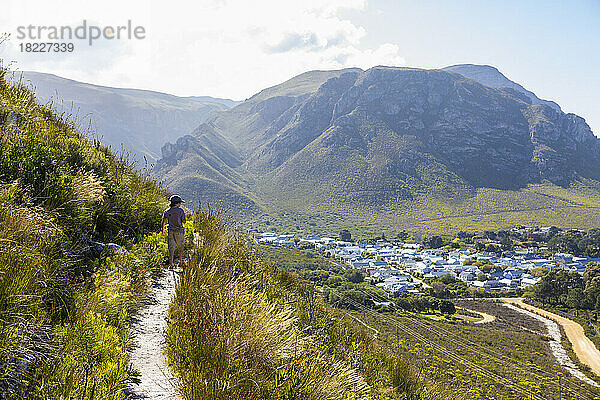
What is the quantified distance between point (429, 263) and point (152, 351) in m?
85.1

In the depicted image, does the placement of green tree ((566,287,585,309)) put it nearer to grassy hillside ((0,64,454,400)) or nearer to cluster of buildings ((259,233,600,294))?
cluster of buildings ((259,233,600,294))

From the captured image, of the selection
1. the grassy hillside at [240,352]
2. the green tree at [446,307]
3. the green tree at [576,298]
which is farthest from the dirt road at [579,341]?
the grassy hillside at [240,352]

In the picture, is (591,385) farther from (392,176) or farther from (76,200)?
(392,176)

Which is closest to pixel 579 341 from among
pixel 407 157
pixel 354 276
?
pixel 354 276

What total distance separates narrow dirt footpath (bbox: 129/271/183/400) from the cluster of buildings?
57175 millimetres

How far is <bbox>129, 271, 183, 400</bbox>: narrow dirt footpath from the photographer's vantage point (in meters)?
3.12

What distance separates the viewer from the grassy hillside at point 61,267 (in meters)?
2.58

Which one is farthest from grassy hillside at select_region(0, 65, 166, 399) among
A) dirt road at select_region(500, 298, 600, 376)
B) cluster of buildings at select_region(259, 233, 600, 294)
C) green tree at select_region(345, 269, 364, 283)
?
cluster of buildings at select_region(259, 233, 600, 294)

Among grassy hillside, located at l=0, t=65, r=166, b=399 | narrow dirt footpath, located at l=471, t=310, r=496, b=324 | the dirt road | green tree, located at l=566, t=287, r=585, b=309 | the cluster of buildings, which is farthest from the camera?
the cluster of buildings

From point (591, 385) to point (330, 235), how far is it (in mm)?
78711

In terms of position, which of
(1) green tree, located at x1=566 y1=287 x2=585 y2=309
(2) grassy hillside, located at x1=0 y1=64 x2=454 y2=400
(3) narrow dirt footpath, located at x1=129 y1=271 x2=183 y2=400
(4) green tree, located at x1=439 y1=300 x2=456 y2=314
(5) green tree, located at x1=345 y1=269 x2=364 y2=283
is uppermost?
(2) grassy hillside, located at x1=0 y1=64 x2=454 y2=400

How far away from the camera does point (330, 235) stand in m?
106

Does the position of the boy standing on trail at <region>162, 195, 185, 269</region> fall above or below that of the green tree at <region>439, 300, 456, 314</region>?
above

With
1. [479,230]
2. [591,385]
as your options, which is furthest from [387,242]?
[591,385]
